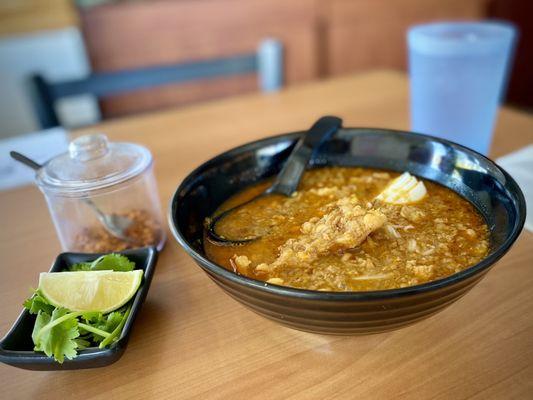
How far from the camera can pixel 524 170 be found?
1.31m

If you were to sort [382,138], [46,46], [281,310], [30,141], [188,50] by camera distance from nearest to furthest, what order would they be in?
[281,310] → [382,138] → [30,141] → [46,46] → [188,50]

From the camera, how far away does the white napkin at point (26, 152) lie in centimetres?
165

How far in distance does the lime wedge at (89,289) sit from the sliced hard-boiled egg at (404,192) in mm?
571

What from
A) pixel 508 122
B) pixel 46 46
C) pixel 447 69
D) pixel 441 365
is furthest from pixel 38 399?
pixel 46 46

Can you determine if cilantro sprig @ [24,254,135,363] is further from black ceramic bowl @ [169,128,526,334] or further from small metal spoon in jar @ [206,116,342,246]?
small metal spoon in jar @ [206,116,342,246]

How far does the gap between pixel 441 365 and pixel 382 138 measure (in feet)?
1.89

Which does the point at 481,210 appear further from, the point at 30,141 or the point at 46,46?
the point at 46,46

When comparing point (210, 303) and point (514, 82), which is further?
point (514, 82)

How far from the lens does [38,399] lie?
795 mm

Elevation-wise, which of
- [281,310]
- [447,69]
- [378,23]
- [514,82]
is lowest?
[514,82]

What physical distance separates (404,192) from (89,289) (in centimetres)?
71

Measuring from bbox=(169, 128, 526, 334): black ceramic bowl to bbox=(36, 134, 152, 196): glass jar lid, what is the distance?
→ 21cm

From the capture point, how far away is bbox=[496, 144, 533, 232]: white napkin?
3.88ft

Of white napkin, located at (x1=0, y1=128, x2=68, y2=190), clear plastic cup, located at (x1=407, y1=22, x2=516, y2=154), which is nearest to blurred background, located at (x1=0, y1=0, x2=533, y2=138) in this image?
white napkin, located at (x1=0, y1=128, x2=68, y2=190)
